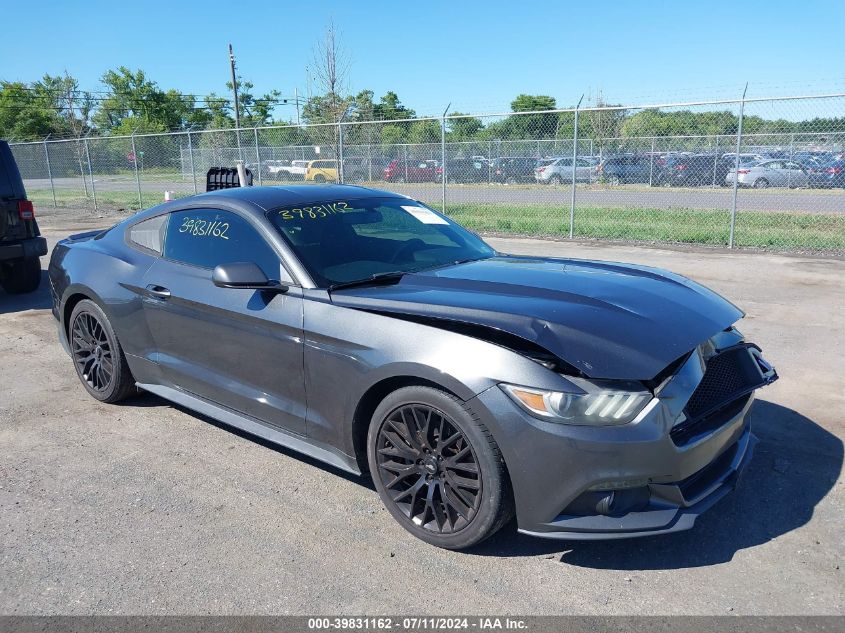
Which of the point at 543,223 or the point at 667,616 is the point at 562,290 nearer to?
the point at 667,616

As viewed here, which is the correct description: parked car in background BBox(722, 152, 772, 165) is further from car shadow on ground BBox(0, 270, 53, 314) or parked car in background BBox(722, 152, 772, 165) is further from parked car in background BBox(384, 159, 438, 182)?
car shadow on ground BBox(0, 270, 53, 314)

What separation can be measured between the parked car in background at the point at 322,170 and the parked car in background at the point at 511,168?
4204mm

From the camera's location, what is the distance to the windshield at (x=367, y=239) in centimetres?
364

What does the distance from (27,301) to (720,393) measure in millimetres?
8483

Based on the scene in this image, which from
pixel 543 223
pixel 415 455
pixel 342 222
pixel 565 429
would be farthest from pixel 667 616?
pixel 543 223

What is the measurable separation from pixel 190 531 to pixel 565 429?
185 centimetres

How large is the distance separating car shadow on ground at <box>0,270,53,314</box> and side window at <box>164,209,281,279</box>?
484cm

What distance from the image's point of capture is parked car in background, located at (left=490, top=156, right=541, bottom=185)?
1703 centimetres

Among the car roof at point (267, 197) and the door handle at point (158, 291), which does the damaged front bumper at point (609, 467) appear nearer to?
the car roof at point (267, 197)

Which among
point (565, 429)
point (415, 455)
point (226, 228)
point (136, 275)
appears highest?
point (226, 228)

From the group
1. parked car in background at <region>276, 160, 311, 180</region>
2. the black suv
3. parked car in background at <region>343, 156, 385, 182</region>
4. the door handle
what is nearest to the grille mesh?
the door handle

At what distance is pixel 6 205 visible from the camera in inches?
312

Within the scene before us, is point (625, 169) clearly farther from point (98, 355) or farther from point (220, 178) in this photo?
point (98, 355)

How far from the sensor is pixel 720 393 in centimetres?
293
